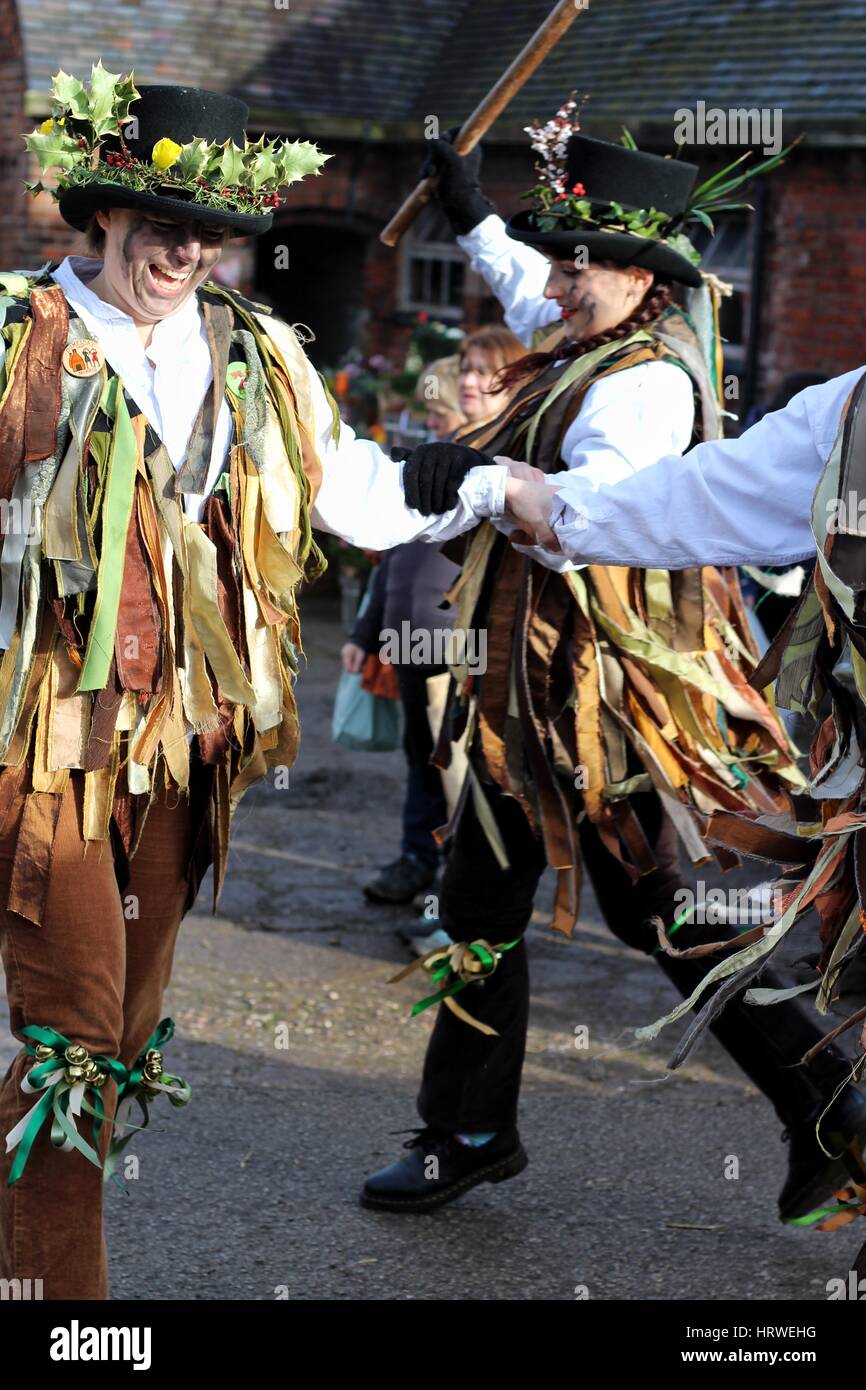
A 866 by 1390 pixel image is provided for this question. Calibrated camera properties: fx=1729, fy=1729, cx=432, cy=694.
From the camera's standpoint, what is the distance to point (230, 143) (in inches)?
114

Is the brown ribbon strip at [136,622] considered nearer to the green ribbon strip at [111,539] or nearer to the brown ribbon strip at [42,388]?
the green ribbon strip at [111,539]

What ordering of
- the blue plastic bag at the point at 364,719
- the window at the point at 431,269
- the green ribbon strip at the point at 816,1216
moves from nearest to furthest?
the green ribbon strip at the point at 816,1216 < the blue plastic bag at the point at 364,719 < the window at the point at 431,269

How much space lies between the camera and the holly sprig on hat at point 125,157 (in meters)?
2.82

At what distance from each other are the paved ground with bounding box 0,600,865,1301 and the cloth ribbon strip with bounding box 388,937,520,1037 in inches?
17.4

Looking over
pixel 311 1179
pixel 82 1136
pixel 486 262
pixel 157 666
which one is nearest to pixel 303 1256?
pixel 311 1179

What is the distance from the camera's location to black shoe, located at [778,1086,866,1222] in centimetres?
359

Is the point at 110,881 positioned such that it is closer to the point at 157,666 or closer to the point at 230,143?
the point at 157,666

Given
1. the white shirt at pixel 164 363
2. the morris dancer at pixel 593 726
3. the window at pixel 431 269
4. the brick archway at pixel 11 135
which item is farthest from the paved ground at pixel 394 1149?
the brick archway at pixel 11 135

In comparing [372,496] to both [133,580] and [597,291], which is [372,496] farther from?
[597,291]

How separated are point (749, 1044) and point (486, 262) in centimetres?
215

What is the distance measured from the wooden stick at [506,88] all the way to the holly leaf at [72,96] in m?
1.45

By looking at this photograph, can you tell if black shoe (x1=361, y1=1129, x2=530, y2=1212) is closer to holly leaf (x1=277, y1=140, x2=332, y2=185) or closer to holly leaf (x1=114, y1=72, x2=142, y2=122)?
holly leaf (x1=277, y1=140, x2=332, y2=185)

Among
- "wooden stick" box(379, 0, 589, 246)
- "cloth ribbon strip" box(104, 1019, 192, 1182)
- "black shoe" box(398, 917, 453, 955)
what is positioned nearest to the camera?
"cloth ribbon strip" box(104, 1019, 192, 1182)

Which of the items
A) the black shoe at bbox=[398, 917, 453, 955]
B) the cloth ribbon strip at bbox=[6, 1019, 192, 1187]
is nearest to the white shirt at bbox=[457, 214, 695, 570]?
the cloth ribbon strip at bbox=[6, 1019, 192, 1187]
